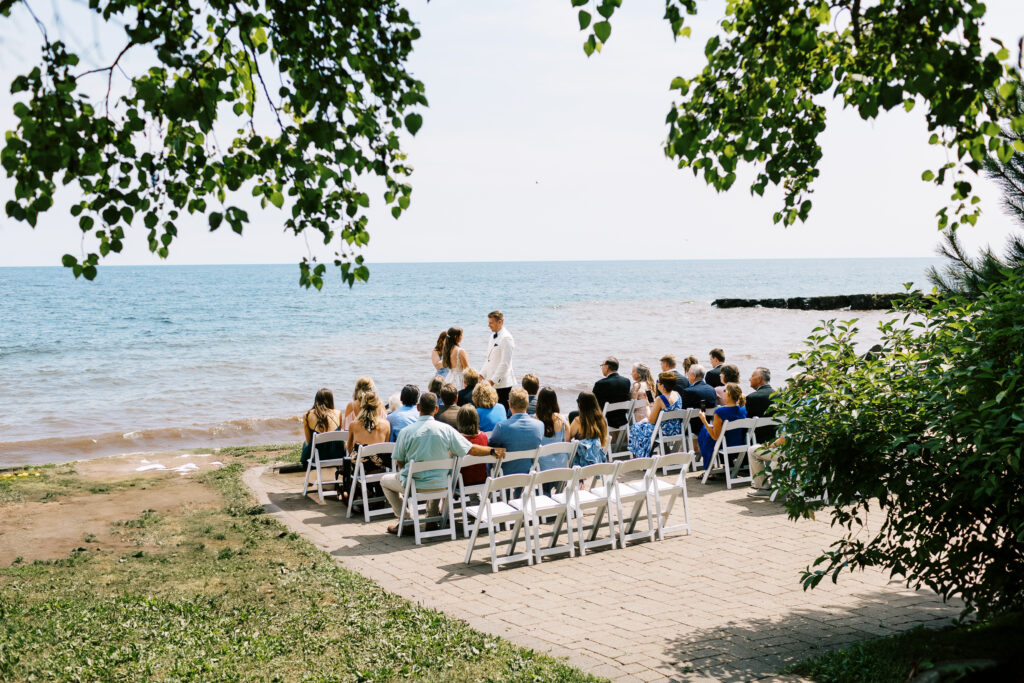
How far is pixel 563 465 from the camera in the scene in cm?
896

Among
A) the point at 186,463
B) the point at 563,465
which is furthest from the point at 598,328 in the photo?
the point at 563,465

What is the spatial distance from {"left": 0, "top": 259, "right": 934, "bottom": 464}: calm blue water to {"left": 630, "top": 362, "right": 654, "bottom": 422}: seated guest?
8.80 metres

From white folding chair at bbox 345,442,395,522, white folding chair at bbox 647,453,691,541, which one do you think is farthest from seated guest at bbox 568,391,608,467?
white folding chair at bbox 345,442,395,522

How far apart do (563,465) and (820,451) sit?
4.05m

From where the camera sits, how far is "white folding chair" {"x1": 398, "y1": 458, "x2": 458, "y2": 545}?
27.7 feet

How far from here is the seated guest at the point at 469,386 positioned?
1097 centimetres

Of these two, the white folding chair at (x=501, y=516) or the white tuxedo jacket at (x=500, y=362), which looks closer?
the white folding chair at (x=501, y=516)

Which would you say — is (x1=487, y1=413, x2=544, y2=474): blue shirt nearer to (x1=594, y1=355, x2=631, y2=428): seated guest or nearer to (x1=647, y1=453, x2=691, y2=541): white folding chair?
(x1=647, y1=453, x2=691, y2=541): white folding chair

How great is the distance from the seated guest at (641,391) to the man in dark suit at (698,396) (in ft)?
1.70

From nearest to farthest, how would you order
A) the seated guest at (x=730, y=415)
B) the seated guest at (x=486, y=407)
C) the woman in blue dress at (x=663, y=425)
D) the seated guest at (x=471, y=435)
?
the seated guest at (x=471, y=435), the seated guest at (x=486, y=407), the seated guest at (x=730, y=415), the woman in blue dress at (x=663, y=425)

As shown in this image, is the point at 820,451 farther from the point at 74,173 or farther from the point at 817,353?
the point at 74,173

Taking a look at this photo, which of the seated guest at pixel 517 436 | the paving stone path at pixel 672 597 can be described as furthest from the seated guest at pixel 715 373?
the seated guest at pixel 517 436

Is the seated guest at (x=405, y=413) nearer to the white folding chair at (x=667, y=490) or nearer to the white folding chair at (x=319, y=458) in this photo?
the white folding chair at (x=319, y=458)

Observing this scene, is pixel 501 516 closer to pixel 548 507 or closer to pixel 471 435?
pixel 548 507
